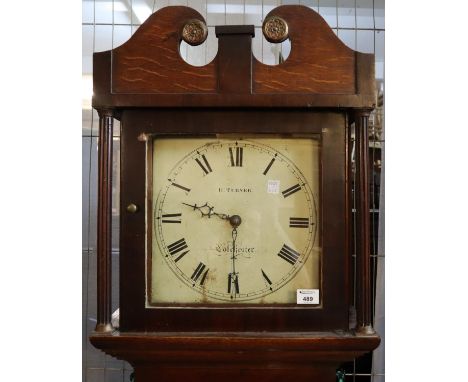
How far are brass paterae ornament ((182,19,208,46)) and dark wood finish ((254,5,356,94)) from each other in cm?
14

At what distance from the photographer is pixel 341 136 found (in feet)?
3.72

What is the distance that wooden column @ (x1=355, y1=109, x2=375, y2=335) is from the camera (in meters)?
1.10

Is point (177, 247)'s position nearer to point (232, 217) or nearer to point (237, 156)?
point (232, 217)

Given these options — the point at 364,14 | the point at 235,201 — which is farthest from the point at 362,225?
the point at 364,14

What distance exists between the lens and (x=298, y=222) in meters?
1.15

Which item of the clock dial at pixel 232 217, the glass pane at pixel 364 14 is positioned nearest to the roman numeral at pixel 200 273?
the clock dial at pixel 232 217

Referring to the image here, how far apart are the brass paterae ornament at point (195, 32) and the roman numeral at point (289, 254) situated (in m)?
0.50

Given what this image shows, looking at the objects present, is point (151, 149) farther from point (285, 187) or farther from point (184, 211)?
point (285, 187)

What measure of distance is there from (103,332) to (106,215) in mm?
258

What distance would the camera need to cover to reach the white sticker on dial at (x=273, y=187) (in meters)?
1.15

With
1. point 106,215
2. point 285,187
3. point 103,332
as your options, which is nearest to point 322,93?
point 285,187

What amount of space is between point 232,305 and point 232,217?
20 centimetres

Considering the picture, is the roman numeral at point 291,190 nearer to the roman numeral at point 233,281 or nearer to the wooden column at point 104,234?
the roman numeral at point 233,281

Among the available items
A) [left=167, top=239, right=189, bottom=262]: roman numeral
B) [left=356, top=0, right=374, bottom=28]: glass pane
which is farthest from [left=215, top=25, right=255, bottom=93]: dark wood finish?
[left=356, top=0, right=374, bottom=28]: glass pane
